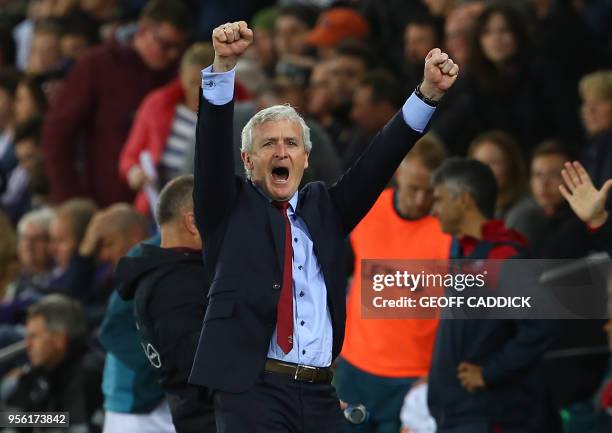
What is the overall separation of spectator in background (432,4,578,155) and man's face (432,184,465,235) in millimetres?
2576

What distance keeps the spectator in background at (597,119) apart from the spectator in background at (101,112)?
313 centimetres

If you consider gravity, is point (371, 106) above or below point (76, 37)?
below

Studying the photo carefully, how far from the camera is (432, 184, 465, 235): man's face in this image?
7.21m

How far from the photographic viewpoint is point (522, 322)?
6.99m

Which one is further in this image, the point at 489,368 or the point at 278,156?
the point at 489,368

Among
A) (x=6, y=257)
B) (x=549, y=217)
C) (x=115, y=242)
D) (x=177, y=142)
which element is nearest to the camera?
(x=549, y=217)

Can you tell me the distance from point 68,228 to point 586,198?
181 inches

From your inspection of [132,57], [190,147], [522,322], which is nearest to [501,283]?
[522,322]

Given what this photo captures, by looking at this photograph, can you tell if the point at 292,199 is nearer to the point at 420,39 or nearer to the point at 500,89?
the point at 500,89

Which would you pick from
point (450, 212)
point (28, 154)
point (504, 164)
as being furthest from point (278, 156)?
point (28, 154)

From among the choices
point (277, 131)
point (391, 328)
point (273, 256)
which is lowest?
point (391, 328)

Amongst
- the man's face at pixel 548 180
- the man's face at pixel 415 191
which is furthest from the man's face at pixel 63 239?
the man's face at pixel 548 180

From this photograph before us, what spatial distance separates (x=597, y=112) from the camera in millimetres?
9320

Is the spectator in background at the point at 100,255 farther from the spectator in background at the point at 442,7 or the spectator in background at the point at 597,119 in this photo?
the spectator in background at the point at 442,7
